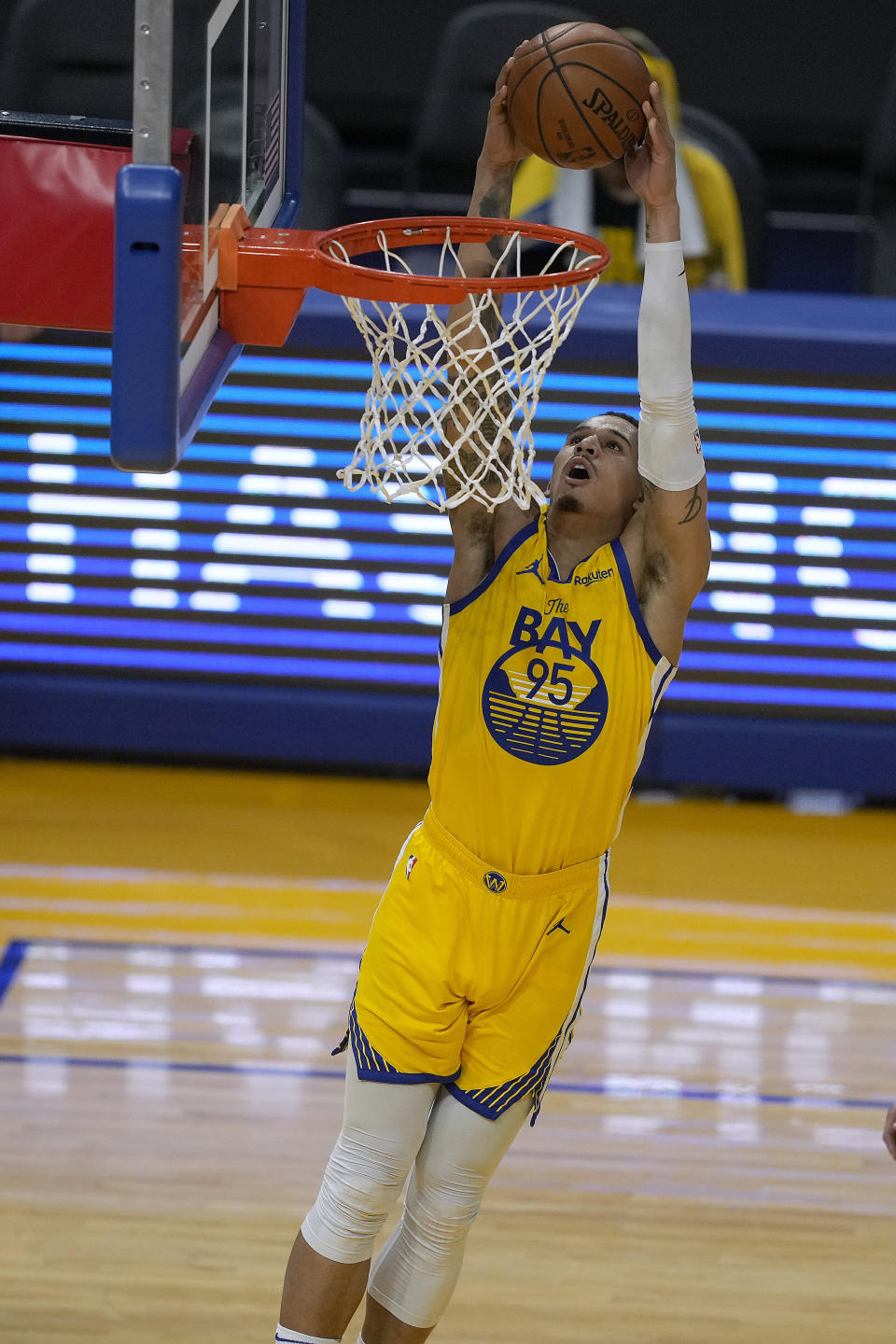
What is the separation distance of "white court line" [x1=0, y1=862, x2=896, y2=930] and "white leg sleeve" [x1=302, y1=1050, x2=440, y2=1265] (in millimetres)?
2974

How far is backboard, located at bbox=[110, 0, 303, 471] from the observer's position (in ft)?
8.87

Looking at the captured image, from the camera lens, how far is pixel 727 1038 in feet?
17.8

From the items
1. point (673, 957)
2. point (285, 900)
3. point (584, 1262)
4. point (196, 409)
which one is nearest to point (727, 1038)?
point (673, 957)

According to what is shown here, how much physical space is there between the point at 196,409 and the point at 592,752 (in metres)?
1.02

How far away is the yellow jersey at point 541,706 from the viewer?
3.40 m

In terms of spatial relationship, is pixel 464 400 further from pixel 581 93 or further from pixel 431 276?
pixel 581 93

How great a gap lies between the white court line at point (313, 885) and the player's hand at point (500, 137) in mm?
3406

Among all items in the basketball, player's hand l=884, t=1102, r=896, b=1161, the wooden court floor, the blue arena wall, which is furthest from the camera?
the blue arena wall

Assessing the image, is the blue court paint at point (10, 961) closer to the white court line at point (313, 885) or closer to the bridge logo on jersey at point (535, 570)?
the white court line at point (313, 885)

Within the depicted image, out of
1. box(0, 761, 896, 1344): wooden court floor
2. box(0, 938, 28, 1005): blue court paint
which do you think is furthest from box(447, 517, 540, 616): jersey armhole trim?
box(0, 938, 28, 1005): blue court paint

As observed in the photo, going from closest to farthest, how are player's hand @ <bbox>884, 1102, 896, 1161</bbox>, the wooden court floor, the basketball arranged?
player's hand @ <bbox>884, 1102, 896, 1161</bbox>
the basketball
the wooden court floor

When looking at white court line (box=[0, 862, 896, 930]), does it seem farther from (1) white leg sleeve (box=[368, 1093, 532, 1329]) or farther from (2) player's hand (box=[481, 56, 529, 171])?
(2) player's hand (box=[481, 56, 529, 171])

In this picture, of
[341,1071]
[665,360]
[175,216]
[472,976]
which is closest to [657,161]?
[665,360]

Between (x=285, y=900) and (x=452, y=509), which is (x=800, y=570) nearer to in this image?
(x=285, y=900)
